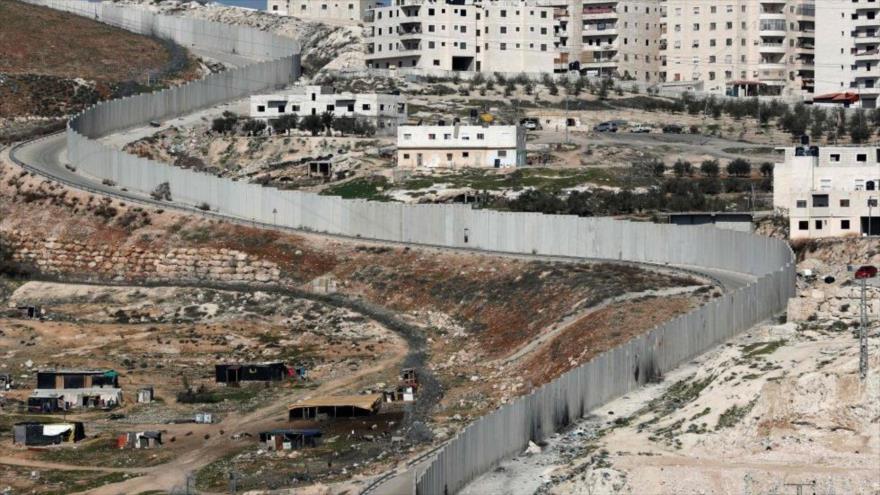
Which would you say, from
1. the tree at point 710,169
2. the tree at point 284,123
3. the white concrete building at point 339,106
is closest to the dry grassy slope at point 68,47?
the white concrete building at point 339,106

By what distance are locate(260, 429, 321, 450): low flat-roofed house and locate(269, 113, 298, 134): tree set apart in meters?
69.2

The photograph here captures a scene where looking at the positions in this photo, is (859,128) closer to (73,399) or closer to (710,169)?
(710,169)

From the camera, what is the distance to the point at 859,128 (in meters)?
160

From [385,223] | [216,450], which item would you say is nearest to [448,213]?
[385,223]

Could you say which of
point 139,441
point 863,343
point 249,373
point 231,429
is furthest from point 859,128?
point 863,343

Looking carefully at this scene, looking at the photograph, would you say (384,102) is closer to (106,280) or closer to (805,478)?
(106,280)

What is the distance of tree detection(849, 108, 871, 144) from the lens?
157000 millimetres

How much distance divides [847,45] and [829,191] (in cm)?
7019

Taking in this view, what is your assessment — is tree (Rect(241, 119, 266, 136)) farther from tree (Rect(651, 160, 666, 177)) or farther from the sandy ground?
the sandy ground

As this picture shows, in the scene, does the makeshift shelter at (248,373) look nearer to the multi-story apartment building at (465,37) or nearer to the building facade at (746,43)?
the multi-story apartment building at (465,37)

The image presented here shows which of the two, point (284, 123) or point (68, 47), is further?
point (68, 47)

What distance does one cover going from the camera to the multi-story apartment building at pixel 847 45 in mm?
183125

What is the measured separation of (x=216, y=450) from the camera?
82.4m

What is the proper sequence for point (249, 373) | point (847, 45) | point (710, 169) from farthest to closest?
point (847, 45)
point (710, 169)
point (249, 373)
